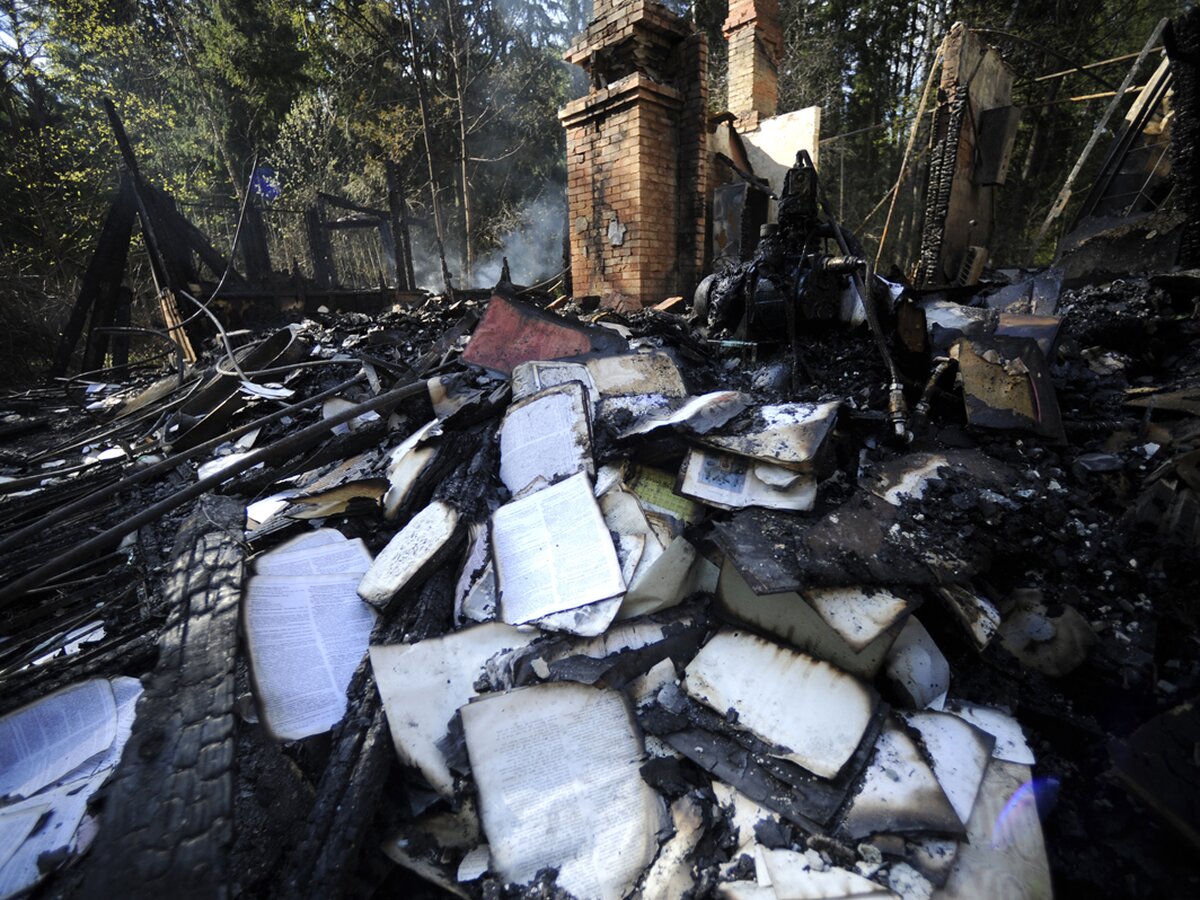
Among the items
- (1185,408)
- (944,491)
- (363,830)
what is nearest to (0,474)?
(363,830)

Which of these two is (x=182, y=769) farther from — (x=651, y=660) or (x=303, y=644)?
(x=651, y=660)

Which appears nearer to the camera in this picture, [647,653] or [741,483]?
[647,653]

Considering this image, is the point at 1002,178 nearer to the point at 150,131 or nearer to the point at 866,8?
the point at 866,8

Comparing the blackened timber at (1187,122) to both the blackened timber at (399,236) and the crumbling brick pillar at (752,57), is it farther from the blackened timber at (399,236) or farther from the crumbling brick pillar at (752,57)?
the blackened timber at (399,236)

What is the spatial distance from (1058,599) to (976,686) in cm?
41

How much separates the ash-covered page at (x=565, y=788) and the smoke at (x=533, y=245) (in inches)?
629

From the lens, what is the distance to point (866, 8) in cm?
1188

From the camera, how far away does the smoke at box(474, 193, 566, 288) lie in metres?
16.5

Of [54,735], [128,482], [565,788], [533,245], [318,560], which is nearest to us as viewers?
[565,788]

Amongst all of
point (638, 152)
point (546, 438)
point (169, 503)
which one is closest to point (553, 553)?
point (546, 438)

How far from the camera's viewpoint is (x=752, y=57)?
7.72m

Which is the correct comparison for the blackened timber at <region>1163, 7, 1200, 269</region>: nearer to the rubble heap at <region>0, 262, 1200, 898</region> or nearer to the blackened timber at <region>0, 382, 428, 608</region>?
the rubble heap at <region>0, 262, 1200, 898</region>

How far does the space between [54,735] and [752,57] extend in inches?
393

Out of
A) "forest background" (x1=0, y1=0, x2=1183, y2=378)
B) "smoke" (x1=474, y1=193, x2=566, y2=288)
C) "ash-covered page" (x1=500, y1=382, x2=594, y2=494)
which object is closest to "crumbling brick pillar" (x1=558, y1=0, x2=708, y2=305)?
"ash-covered page" (x1=500, y1=382, x2=594, y2=494)
